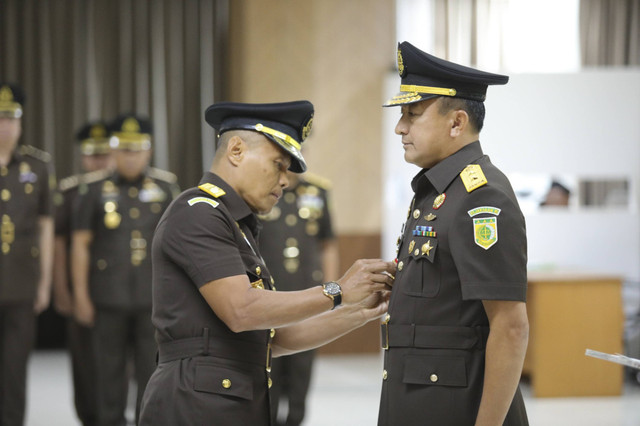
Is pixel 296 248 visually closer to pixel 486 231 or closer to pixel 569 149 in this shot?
pixel 486 231

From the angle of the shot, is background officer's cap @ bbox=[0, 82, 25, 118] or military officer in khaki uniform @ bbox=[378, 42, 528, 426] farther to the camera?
background officer's cap @ bbox=[0, 82, 25, 118]

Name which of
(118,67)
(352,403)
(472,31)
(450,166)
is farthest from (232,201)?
(472,31)

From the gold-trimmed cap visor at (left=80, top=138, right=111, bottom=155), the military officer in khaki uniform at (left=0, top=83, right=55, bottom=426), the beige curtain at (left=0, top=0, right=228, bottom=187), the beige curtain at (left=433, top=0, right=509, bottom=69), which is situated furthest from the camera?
the beige curtain at (left=433, top=0, right=509, bottom=69)

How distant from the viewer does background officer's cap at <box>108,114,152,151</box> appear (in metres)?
4.85

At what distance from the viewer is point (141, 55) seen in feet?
26.4

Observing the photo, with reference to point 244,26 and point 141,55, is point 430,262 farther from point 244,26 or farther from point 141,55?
point 141,55

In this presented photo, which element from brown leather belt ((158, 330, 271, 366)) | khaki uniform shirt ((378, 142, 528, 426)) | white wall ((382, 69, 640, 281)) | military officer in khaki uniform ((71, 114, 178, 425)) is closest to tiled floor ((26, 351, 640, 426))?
military officer in khaki uniform ((71, 114, 178, 425))

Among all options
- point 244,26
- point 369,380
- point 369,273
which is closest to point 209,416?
point 369,273

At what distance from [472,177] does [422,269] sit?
0.25 meters

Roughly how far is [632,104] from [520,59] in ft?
4.63

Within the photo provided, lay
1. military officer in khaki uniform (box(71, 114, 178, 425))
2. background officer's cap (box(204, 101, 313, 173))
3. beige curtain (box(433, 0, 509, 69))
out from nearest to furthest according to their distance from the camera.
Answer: background officer's cap (box(204, 101, 313, 173))
military officer in khaki uniform (box(71, 114, 178, 425))
beige curtain (box(433, 0, 509, 69))

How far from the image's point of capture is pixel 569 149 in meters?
6.91

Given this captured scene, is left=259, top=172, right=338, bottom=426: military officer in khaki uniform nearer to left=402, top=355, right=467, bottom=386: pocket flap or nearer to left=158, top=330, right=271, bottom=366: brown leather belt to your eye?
left=158, top=330, right=271, bottom=366: brown leather belt

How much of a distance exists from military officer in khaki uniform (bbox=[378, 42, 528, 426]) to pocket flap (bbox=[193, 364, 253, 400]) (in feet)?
1.21
